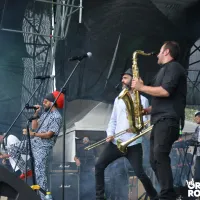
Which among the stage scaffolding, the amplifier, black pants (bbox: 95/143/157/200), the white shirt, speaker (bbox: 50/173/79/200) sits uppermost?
the stage scaffolding

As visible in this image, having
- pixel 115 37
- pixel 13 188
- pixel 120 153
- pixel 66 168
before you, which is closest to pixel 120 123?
→ pixel 120 153

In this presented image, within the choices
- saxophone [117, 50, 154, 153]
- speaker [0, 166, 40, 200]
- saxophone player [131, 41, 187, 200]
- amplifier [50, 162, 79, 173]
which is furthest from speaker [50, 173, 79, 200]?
speaker [0, 166, 40, 200]

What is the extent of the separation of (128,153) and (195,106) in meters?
3.28

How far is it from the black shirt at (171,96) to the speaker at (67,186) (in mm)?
3669

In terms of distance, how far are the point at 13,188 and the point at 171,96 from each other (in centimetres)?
186

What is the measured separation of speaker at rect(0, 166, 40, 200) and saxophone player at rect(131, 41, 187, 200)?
147 centimetres

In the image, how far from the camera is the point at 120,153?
545 centimetres

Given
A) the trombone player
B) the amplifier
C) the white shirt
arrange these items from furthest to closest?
the amplifier, the white shirt, the trombone player

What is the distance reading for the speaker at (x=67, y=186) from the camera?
24.4ft

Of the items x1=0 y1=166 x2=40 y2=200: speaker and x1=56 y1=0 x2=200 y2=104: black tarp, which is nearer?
x1=0 y1=166 x2=40 y2=200: speaker

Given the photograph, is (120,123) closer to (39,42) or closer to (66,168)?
(66,168)

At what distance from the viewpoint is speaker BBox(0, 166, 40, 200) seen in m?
2.84

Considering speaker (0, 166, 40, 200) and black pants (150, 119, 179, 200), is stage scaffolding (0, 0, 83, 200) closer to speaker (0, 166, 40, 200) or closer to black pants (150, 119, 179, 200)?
black pants (150, 119, 179, 200)

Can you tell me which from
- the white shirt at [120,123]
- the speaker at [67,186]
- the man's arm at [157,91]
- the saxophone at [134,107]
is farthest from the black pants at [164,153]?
the speaker at [67,186]
